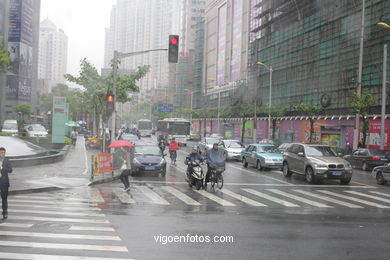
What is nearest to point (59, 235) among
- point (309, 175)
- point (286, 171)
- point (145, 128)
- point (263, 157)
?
point (309, 175)

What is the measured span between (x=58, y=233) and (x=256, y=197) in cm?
794

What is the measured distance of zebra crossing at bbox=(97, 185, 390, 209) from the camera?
13.4 meters

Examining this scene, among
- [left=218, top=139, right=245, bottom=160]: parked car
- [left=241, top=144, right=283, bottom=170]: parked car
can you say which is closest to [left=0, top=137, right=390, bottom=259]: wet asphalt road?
[left=241, top=144, right=283, bottom=170]: parked car

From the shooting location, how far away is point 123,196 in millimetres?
14500

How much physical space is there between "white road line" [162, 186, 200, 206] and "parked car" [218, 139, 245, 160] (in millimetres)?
15151

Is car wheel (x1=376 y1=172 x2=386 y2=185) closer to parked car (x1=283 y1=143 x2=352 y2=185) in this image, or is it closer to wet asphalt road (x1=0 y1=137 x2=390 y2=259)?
parked car (x1=283 y1=143 x2=352 y2=185)

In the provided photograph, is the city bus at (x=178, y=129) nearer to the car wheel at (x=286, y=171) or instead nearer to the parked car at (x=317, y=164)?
the car wheel at (x=286, y=171)

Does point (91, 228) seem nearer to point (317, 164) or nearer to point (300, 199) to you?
point (300, 199)

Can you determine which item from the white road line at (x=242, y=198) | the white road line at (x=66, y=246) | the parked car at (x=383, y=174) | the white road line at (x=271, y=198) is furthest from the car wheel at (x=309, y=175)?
the white road line at (x=66, y=246)

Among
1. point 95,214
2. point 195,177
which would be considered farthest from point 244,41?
point 95,214

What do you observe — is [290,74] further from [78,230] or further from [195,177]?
[78,230]

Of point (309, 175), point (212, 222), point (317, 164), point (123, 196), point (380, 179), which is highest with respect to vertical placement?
point (317, 164)

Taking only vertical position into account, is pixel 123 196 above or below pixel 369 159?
below

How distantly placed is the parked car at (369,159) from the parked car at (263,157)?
20.9ft
